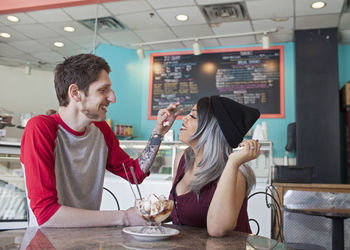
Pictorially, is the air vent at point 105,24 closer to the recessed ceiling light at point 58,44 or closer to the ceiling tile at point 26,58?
the recessed ceiling light at point 58,44

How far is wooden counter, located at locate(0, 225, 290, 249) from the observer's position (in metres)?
1.06

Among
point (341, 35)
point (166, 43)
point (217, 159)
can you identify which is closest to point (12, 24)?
point (166, 43)

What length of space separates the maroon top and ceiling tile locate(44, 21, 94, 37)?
3984 millimetres

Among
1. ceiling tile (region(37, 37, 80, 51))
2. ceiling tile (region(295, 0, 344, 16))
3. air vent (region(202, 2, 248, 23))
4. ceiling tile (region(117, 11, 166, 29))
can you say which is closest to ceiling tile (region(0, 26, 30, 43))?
ceiling tile (region(37, 37, 80, 51))

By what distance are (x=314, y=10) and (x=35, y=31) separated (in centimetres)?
393

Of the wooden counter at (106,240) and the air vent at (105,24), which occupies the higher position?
the air vent at (105,24)

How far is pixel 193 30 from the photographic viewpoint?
5.14m

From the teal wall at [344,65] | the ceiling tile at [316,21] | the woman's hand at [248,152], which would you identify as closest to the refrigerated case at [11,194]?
the woman's hand at [248,152]

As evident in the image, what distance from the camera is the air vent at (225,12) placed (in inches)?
171

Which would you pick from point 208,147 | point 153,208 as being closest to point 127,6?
point 208,147

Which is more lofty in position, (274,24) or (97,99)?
(274,24)

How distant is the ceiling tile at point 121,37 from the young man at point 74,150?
3.80 m

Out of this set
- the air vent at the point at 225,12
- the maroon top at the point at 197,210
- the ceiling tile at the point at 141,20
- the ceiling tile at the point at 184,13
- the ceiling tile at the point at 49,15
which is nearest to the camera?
the maroon top at the point at 197,210

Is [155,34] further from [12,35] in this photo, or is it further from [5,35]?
[5,35]
